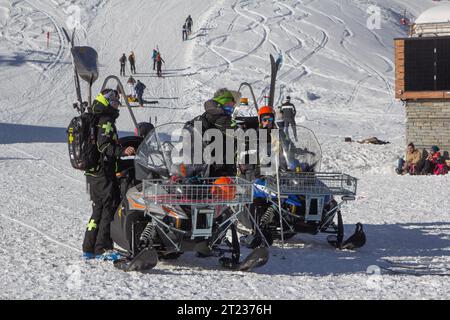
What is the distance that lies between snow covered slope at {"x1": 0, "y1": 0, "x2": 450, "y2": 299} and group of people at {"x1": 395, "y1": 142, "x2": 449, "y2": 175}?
1094 millimetres

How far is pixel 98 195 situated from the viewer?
8.50m

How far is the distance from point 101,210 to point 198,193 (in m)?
1.33

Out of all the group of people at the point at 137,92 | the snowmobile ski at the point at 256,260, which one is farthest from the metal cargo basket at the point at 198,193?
the group of people at the point at 137,92

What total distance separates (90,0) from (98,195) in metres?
46.9

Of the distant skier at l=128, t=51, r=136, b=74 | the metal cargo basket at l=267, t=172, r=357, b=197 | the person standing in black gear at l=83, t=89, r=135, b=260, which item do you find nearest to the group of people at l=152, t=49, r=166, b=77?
the distant skier at l=128, t=51, r=136, b=74

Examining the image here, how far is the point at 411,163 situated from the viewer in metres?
20.1

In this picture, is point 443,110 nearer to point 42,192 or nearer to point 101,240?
point 42,192

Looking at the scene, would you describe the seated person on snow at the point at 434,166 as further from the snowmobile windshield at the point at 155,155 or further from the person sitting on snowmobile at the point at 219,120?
the snowmobile windshield at the point at 155,155

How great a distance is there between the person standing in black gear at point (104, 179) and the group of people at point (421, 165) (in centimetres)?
1258

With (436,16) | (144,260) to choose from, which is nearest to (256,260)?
(144,260)

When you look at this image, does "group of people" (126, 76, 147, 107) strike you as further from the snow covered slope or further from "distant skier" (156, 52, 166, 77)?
"distant skier" (156, 52, 166, 77)

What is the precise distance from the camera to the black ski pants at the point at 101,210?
846 centimetres

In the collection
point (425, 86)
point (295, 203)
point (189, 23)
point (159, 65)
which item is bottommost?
point (295, 203)

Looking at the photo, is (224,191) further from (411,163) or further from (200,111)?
(200,111)
